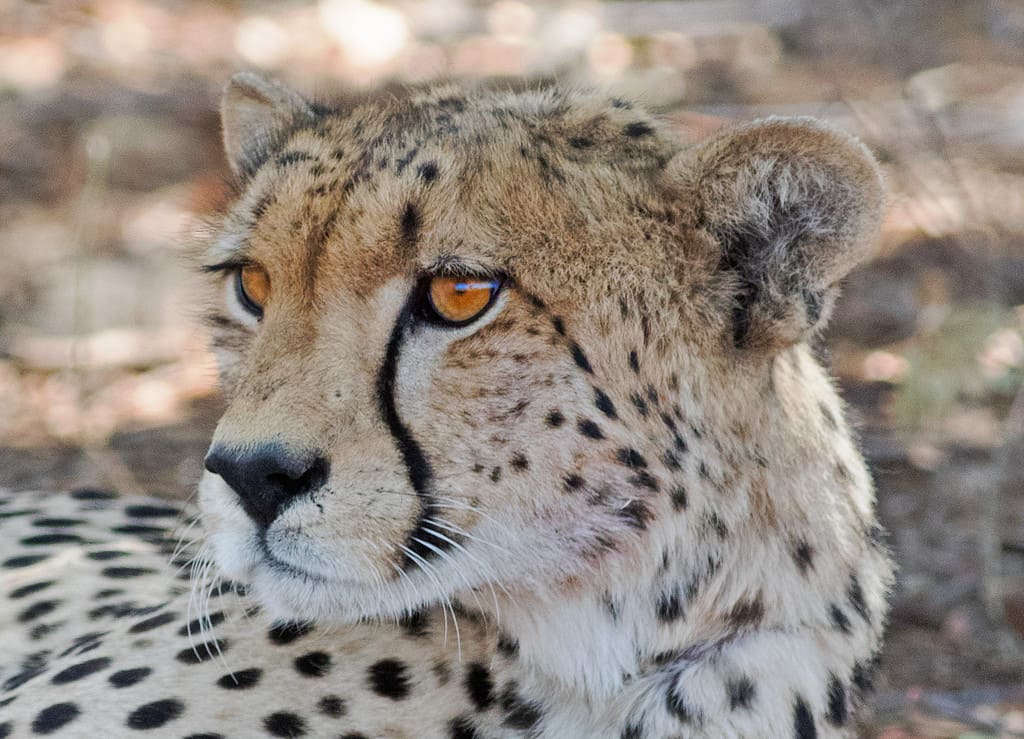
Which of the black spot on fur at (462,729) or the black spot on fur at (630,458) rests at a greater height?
the black spot on fur at (630,458)

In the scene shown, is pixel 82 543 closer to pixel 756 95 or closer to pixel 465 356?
pixel 465 356

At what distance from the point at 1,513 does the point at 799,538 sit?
1.73m

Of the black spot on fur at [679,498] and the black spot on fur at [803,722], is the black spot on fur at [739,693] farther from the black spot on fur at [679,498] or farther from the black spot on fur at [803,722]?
the black spot on fur at [679,498]

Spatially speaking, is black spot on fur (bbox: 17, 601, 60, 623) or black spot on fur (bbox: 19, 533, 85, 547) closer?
black spot on fur (bbox: 17, 601, 60, 623)

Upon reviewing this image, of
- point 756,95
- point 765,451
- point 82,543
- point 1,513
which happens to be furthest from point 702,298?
point 756,95

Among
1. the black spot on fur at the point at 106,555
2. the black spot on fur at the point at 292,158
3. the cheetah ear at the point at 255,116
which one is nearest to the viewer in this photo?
the black spot on fur at the point at 292,158

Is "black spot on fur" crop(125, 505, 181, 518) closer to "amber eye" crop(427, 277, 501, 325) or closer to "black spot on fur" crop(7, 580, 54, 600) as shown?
"black spot on fur" crop(7, 580, 54, 600)

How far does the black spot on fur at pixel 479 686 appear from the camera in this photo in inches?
74.5

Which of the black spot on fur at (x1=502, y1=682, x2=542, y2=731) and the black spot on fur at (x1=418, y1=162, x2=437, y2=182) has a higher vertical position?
the black spot on fur at (x1=418, y1=162, x2=437, y2=182)

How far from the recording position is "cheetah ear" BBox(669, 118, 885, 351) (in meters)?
1.72

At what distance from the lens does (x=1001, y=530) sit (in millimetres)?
3672

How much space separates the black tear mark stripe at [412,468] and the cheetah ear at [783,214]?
448mm

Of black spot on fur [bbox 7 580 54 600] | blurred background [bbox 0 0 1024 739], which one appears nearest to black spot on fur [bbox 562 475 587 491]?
blurred background [bbox 0 0 1024 739]

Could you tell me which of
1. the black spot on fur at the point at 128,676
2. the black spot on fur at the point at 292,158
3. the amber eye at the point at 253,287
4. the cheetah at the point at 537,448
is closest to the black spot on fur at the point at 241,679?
the cheetah at the point at 537,448
